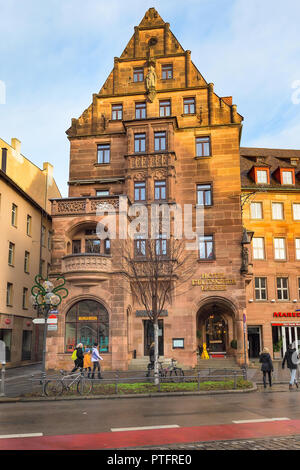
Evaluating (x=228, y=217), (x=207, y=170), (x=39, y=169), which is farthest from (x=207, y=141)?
(x=39, y=169)

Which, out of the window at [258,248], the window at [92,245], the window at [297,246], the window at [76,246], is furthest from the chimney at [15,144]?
the window at [297,246]

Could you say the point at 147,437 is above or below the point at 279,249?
below

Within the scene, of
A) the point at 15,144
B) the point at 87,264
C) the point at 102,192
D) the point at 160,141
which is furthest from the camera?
the point at 15,144

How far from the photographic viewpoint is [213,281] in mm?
29984

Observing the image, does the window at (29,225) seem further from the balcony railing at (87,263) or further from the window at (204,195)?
the window at (204,195)

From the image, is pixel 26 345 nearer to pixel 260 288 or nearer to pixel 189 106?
pixel 260 288

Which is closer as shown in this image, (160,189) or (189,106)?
(160,189)

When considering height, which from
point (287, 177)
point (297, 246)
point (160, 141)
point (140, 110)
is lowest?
point (297, 246)

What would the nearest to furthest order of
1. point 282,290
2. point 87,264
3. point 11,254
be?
point 87,264 → point 11,254 → point 282,290

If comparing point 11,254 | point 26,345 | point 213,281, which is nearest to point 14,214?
point 11,254

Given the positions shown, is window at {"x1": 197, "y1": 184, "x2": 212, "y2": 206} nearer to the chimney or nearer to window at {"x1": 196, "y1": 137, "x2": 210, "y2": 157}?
window at {"x1": 196, "y1": 137, "x2": 210, "y2": 157}

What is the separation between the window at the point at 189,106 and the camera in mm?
32969

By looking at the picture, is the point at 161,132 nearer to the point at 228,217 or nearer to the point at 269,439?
the point at 228,217

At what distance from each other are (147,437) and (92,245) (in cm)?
2018
